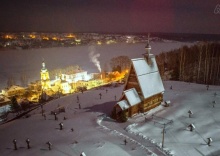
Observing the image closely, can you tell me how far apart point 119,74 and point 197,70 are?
19.8 meters

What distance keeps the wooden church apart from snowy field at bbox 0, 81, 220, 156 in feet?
3.48

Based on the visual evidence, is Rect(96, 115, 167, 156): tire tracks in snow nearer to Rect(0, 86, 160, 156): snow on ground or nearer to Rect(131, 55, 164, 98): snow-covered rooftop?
Rect(0, 86, 160, 156): snow on ground

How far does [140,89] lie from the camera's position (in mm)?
23734

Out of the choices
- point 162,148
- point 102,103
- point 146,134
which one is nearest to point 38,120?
point 102,103

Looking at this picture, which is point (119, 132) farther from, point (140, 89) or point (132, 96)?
point (140, 89)

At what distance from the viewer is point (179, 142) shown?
1889 centimetres

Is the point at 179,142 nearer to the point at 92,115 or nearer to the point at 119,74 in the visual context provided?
the point at 92,115

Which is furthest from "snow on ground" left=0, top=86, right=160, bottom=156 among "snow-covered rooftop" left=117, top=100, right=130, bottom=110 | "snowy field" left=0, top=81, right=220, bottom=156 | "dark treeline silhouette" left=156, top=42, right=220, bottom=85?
"dark treeline silhouette" left=156, top=42, right=220, bottom=85

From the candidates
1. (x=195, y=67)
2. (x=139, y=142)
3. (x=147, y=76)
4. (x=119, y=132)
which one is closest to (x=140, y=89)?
(x=147, y=76)

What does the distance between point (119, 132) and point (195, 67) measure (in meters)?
40.6

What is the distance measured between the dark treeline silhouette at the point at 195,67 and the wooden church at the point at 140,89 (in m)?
25.1

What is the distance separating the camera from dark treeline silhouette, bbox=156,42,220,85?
50.2 meters

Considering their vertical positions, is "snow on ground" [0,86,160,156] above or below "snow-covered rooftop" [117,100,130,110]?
below

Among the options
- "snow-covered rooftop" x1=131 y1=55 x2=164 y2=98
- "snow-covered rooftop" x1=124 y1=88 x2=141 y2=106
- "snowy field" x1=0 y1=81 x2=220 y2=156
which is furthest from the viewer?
"snow-covered rooftop" x1=131 y1=55 x2=164 y2=98
